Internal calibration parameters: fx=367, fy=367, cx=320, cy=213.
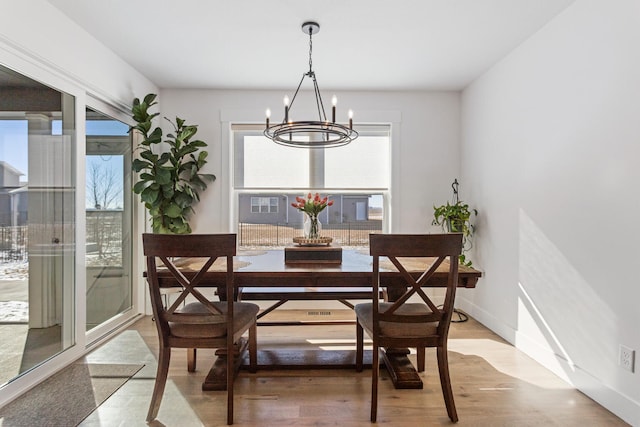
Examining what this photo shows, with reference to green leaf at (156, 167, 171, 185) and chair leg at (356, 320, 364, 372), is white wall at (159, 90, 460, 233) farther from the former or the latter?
chair leg at (356, 320, 364, 372)

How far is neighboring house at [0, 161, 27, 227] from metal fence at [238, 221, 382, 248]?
221 cm

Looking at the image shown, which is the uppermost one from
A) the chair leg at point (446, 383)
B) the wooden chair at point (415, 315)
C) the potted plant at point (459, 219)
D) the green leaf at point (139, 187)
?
the green leaf at point (139, 187)

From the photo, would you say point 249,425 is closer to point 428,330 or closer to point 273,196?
point 428,330

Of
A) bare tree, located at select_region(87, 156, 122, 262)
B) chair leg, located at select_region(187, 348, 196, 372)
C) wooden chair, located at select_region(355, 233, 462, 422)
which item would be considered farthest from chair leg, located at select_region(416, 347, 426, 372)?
→ bare tree, located at select_region(87, 156, 122, 262)

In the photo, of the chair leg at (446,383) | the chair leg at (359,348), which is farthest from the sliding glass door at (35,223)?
Result: the chair leg at (446,383)

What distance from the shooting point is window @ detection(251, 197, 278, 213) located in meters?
4.25

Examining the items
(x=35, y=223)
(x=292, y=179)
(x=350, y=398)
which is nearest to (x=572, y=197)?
(x=350, y=398)

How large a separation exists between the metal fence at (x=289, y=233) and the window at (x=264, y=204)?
0.18 metres

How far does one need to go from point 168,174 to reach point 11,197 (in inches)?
53.1

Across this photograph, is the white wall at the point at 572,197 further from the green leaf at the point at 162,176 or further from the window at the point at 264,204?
the green leaf at the point at 162,176

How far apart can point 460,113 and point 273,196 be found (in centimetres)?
234

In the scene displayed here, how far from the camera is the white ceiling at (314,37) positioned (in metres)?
2.48

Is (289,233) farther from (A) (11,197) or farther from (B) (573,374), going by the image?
(B) (573,374)

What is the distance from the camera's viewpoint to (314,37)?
2902mm
